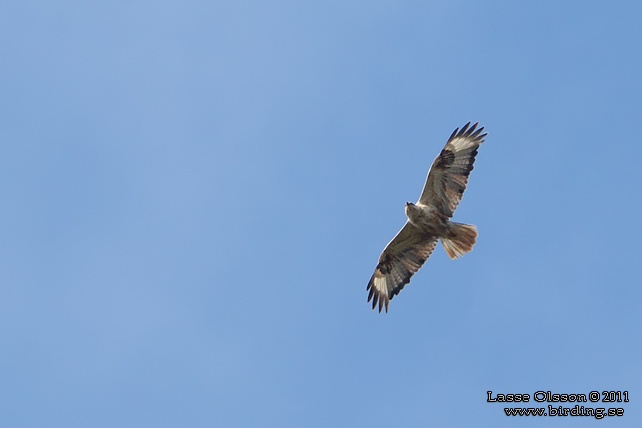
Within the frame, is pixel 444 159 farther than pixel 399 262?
No

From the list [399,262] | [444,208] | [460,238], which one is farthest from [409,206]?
[399,262]

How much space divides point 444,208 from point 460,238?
0.60 m

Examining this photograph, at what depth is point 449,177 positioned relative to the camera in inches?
512

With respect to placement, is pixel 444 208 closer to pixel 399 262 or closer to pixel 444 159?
pixel 444 159

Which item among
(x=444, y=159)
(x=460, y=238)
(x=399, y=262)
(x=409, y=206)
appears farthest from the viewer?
(x=399, y=262)

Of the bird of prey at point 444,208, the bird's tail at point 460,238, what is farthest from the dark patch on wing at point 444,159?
the bird's tail at point 460,238

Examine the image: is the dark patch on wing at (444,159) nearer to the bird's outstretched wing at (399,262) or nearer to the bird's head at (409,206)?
the bird's head at (409,206)

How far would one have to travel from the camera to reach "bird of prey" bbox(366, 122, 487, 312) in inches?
505

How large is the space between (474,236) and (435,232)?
681mm

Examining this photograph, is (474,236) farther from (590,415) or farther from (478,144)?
(590,415)

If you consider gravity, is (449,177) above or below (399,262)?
above

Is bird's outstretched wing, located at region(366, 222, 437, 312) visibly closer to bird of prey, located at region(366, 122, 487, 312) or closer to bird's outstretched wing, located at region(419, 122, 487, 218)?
bird of prey, located at region(366, 122, 487, 312)

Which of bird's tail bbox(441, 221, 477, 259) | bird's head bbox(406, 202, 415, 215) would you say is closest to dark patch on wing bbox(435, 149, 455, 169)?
bird's head bbox(406, 202, 415, 215)

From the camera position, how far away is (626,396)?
422 inches
